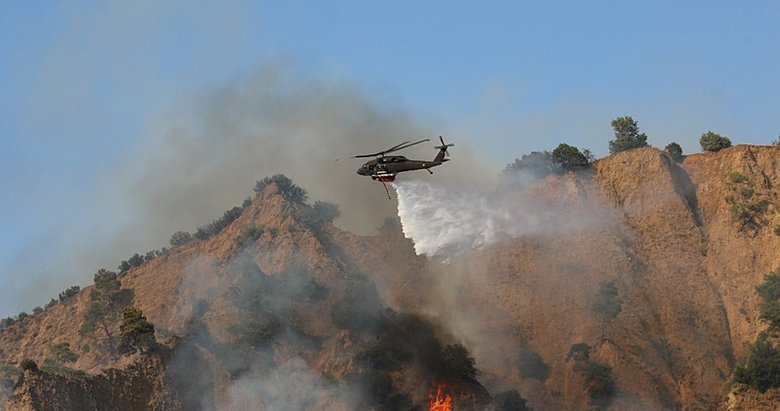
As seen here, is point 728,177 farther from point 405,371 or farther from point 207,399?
point 207,399

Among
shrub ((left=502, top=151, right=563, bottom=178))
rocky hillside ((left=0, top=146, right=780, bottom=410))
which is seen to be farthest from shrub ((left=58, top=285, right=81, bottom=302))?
shrub ((left=502, top=151, right=563, bottom=178))

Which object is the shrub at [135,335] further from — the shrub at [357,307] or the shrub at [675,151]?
the shrub at [675,151]

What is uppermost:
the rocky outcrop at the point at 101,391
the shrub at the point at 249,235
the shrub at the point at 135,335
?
the shrub at the point at 249,235

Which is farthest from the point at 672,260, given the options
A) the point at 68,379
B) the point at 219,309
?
the point at 68,379

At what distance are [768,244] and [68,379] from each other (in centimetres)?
6297

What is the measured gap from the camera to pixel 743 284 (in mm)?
118750

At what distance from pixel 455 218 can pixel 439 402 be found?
19149mm

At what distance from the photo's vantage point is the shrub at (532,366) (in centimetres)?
11394

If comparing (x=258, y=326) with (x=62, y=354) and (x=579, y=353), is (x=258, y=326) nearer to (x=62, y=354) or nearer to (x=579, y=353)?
(x=62, y=354)

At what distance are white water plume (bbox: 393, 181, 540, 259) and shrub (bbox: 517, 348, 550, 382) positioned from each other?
434 inches

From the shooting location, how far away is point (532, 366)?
114m

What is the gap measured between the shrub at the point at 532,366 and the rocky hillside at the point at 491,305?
0.63 ft

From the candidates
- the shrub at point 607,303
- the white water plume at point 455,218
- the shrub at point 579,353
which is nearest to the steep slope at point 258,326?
the white water plume at point 455,218

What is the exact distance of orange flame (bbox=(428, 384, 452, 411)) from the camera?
104 metres
